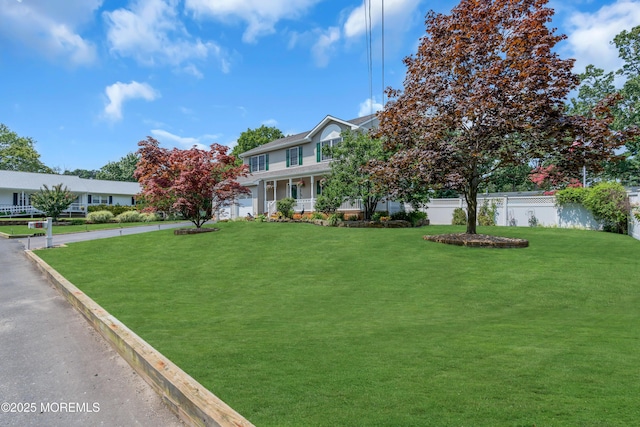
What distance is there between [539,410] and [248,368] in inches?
106

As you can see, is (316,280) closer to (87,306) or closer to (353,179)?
(87,306)

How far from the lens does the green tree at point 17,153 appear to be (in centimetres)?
6041

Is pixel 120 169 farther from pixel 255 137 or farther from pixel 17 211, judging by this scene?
pixel 17 211

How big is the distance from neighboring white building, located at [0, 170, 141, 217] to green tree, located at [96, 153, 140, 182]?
2179 centimetres

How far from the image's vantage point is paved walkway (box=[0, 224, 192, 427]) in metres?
3.37

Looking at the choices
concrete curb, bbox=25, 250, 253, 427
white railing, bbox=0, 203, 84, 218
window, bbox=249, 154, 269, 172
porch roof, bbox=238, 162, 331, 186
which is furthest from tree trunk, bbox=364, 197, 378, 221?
white railing, bbox=0, 203, 84, 218

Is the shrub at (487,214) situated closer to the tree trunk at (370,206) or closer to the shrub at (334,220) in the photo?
the tree trunk at (370,206)

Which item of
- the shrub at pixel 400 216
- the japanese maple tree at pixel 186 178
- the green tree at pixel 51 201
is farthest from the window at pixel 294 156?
the green tree at pixel 51 201

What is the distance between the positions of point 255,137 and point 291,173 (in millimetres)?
34951

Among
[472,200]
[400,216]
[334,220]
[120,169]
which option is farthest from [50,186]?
[472,200]

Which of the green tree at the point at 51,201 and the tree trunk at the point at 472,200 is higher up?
the green tree at the point at 51,201

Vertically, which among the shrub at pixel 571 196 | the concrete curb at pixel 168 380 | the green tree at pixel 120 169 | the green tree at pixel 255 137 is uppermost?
the green tree at pixel 255 137

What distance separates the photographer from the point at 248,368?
12.7ft

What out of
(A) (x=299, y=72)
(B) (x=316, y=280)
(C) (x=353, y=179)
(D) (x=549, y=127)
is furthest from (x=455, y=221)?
(B) (x=316, y=280)
